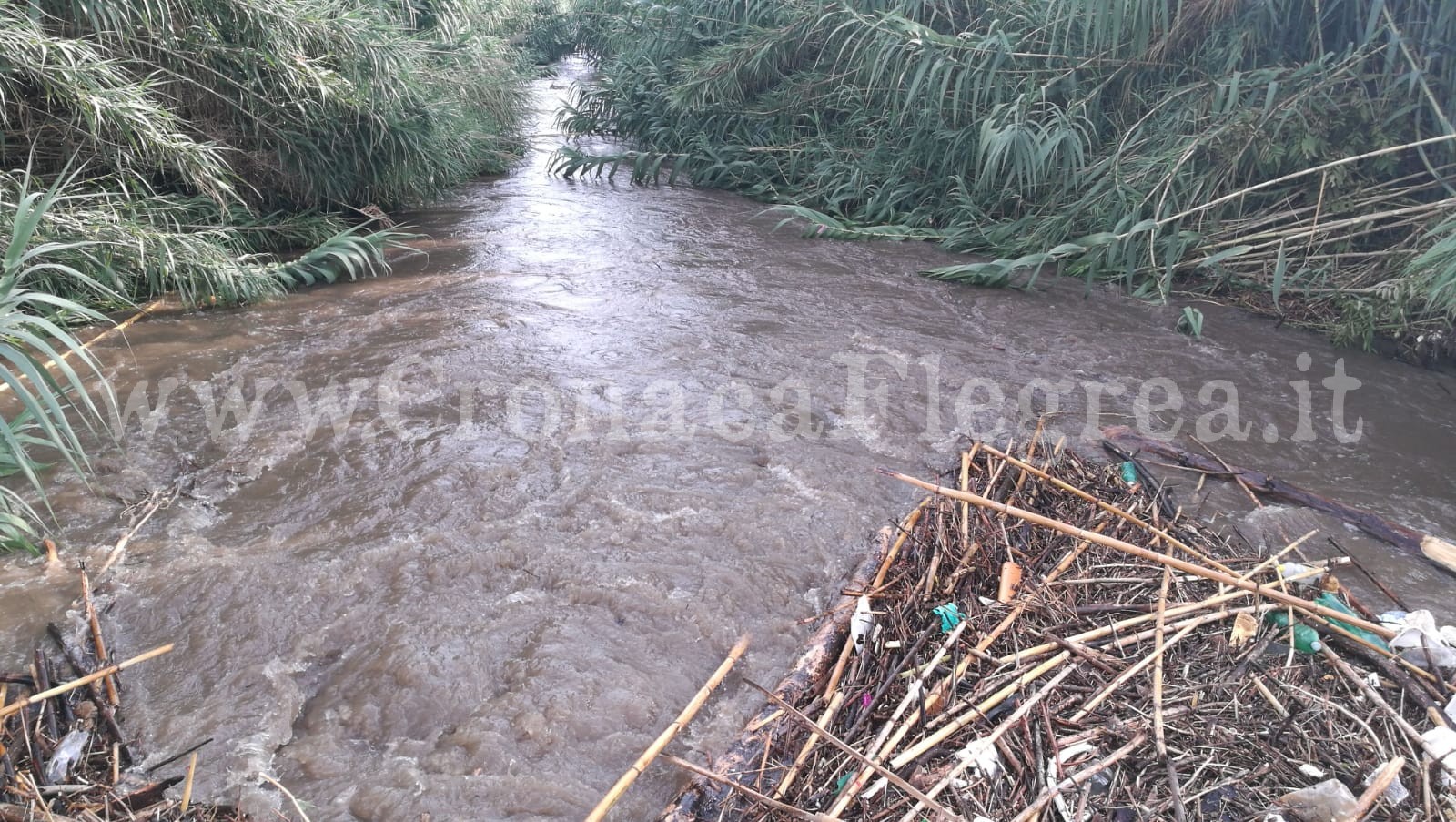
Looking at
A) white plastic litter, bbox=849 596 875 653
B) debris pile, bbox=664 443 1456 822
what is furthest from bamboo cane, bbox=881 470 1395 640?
white plastic litter, bbox=849 596 875 653

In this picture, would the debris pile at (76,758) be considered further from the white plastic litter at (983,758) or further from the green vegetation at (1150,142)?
the green vegetation at (1150,142)

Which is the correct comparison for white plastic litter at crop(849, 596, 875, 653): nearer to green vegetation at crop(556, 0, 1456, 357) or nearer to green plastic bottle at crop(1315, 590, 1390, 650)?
green plastic bottle at crop(1315, 590, 1390, 650)

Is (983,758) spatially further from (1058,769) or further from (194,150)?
(194,150)

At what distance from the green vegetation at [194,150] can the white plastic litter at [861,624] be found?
204cm

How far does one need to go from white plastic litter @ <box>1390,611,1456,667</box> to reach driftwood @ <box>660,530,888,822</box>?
1.33 meters

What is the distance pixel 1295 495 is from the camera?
3270 millimetres

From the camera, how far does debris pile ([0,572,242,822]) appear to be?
68.9 inches

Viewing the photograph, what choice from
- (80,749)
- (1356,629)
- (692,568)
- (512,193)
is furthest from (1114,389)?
(512,193)

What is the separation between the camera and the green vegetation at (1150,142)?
474 cm

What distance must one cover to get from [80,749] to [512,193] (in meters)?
6.51

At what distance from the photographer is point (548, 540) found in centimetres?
290

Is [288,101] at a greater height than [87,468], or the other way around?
[288,101]

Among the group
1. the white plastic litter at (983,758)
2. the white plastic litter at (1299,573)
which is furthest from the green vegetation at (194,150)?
the white plastic litter at (1299,573)

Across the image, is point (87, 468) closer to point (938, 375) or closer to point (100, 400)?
point (100, 400)
